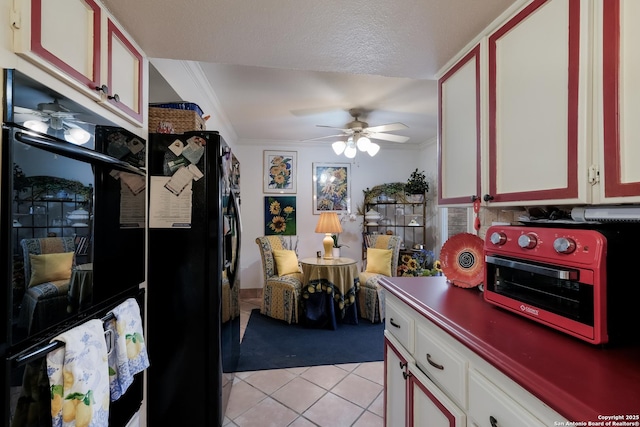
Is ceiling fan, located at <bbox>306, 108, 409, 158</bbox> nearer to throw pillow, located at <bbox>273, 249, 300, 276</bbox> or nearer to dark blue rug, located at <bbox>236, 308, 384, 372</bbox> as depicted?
throw pillow, located at <bbox>273, 249, 300, 276</bbox>

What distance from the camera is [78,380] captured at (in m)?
0.88

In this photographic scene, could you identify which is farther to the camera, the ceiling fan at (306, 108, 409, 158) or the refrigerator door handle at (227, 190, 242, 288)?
the ceiling fan at (306, 108, 409, 158)

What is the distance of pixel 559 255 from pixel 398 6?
43.0 inches

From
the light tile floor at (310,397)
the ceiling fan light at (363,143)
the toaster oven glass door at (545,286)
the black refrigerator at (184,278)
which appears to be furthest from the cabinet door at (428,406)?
the ceiling fan light at (363,143)

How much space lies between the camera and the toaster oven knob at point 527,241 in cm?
101

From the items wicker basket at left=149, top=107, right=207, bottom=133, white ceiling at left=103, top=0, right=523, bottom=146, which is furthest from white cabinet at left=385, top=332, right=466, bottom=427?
wicker basket at left=149, top=107, right=207, bottom=133

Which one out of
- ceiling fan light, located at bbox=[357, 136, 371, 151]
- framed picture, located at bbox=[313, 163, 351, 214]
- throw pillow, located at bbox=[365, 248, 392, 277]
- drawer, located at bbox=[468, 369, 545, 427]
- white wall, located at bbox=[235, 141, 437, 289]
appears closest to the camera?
drawer, located at bbox=[468, 369, 545, 427]

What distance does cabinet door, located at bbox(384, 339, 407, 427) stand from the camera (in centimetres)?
139

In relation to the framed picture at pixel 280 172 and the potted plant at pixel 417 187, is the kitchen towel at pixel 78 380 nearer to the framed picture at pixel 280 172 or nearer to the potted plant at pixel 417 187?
the framed picture at pixel 280 172

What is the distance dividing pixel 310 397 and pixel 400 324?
1.16 meters

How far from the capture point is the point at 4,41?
2.51 feet

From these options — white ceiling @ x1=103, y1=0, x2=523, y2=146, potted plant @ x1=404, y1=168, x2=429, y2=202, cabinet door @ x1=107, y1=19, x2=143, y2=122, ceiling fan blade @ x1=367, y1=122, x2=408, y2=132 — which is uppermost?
ceiling fan blade @ x1=367, y1=122, x2=408, y2=132

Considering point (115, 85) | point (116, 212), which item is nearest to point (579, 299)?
point (116, 212)

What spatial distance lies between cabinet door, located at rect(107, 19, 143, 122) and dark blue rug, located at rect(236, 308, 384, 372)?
2179 millimetres
